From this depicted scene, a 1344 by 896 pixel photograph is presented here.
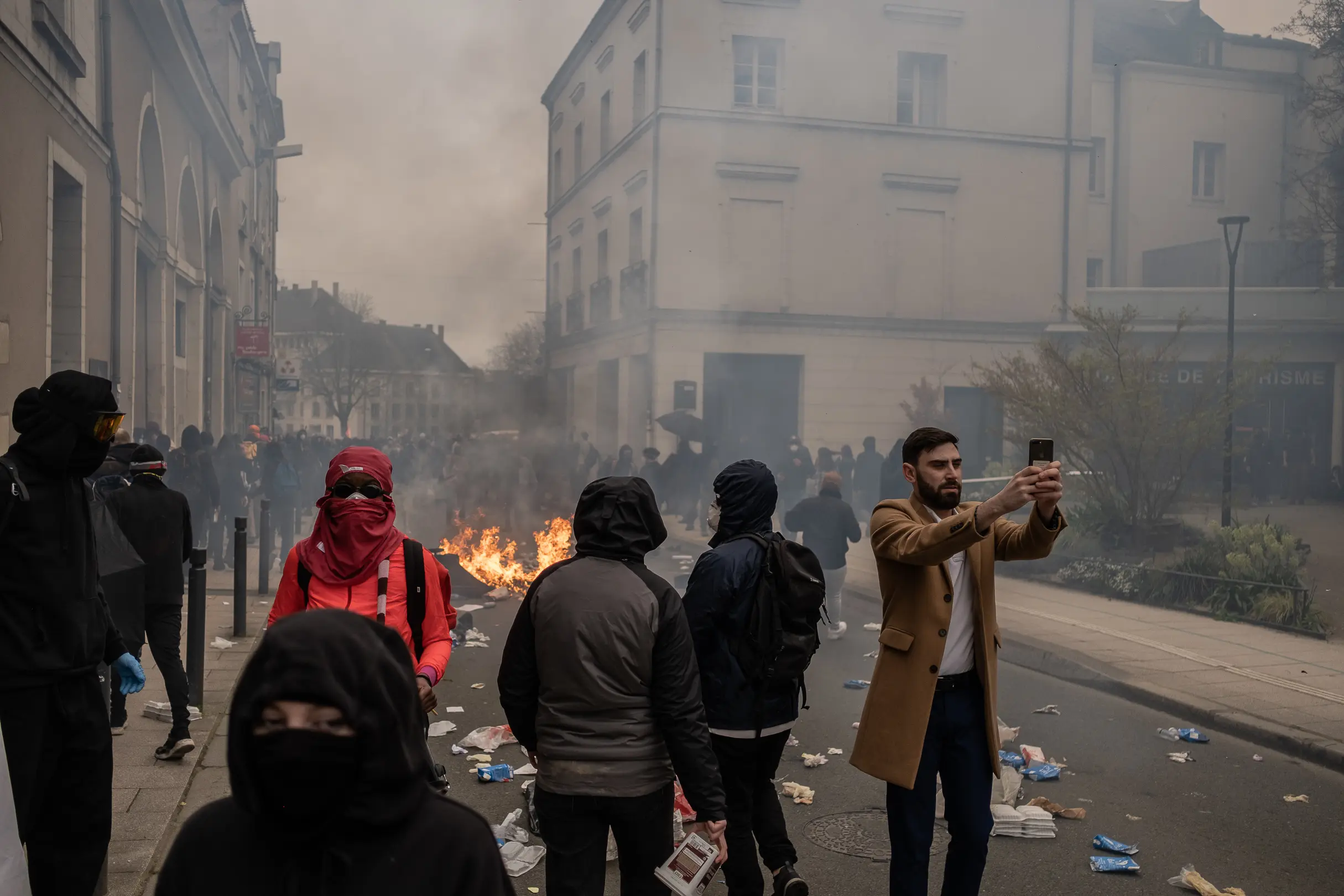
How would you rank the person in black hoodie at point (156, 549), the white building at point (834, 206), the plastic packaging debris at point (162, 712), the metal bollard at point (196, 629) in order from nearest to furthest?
the person in black hoodie at point (156, 549) < the plastic packaging debris at point (162, 712) < the metal bollard at point (196, 629) < the white building at point (834, 206)

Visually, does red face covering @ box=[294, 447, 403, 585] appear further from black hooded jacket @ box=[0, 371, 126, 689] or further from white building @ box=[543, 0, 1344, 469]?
white building @ box=[543, 0, 1344, 469]

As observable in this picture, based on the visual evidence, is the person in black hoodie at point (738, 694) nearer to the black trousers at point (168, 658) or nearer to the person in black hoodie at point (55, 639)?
the person in black hoodie at point (55, 639)

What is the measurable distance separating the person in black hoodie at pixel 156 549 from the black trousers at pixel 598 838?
339 cm

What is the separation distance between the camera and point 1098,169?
31.3 metres

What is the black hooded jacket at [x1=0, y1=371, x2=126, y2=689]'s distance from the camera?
10.1 ft

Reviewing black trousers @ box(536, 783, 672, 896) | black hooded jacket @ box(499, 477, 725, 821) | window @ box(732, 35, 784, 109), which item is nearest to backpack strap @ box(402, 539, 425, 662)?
black hooded jacket @ box(499, 477, 725, 821)

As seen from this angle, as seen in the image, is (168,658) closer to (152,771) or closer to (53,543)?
(152,771)

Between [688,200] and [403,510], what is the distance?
8.91 m

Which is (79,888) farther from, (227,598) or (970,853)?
(227,598)

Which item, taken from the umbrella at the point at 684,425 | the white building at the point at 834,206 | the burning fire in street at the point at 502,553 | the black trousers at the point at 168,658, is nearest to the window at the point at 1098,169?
the white building at the point at 834,206

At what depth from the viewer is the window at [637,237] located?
2611cm

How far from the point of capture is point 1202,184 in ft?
103

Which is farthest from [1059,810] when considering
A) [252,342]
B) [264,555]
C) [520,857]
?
[252,342]

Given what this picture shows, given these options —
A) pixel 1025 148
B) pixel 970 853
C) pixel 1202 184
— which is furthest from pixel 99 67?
pixel 1202 184
